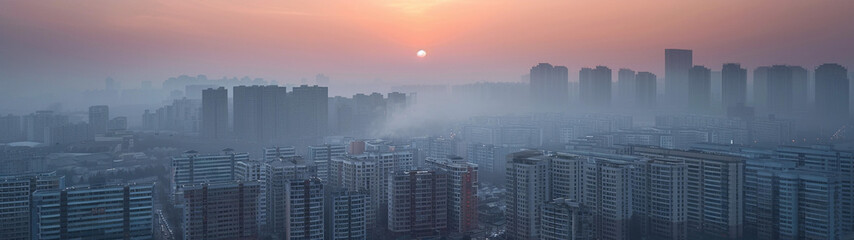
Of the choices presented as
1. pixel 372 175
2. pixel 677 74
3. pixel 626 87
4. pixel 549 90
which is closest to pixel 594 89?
pixel 626 87

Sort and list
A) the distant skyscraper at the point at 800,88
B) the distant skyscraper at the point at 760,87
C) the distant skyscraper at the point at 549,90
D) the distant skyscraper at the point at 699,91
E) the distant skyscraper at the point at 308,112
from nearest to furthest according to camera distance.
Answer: the distant skyscraper at the point at 800,88 < the distant skyscraper at the point at 760,87 < the distant skyscraper at the point at 699,91 < the distant skyscraper at the point at 549,90 < the distant skyscraper at the point at 308,112

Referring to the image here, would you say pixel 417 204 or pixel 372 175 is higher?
pixel 372 175

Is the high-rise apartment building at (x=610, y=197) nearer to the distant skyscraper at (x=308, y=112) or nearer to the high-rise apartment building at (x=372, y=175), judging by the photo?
the high-rise apartment building at (x=372, y=175)

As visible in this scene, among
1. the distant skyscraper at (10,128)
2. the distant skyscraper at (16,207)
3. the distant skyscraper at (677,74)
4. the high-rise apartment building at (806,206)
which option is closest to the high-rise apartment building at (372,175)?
the distant skyscraper at (16,207)

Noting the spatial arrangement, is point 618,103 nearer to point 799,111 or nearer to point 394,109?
point 799,111

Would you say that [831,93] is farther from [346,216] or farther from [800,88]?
[346,216]

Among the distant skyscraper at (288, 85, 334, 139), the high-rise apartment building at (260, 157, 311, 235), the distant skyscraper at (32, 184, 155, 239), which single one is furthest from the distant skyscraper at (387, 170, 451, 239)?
the distant skyscraper at (288, 85, 334, 139)
